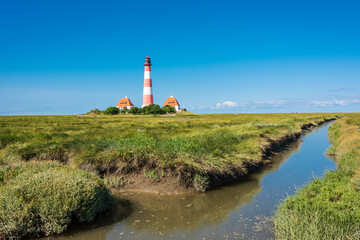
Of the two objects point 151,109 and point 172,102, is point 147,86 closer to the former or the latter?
point 151,109

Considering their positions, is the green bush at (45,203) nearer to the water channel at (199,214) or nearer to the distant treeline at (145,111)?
the water channel at (199,214)

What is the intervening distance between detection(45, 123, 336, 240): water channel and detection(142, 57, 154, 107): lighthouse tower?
70452mm

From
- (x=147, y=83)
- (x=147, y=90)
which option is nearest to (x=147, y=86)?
(x=147, y=83)

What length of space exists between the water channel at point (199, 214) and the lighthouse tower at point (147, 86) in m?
70.5

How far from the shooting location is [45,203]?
7727 millimetres

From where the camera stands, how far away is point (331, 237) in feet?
20.2

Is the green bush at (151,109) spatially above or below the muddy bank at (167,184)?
above

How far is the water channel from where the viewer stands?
317 inches

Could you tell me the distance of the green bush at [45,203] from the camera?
744cm

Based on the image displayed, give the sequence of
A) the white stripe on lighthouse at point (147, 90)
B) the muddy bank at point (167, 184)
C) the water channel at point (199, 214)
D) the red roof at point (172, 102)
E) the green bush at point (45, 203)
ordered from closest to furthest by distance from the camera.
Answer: the green bush at point (45, 203) < the water channel at point (199, 214) < the muddy bank at point (167, 184) < the white stripe on lighthouse at point (147, 90) < the red roof at point (172, 102)

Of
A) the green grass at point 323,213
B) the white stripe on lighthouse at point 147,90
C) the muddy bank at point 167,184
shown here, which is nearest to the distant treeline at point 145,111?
the white stripe on lighthouse at point 147,90

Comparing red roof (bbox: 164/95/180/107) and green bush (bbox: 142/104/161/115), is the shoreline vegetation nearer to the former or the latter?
green bush (bbox: 142/104/161/115)

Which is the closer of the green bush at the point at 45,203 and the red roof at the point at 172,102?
the green bush at the point at 45,203

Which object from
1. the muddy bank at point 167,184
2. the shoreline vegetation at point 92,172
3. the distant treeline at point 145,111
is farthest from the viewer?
the distant treeline at point 145,111
